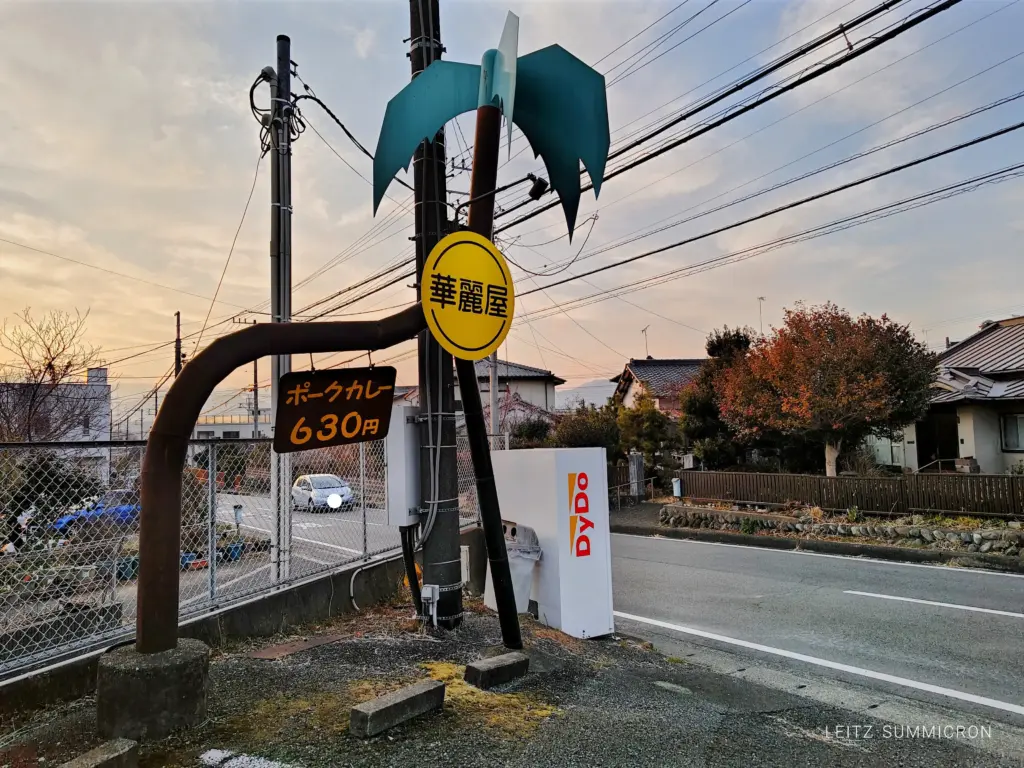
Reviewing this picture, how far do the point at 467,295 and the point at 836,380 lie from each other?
1192 cm

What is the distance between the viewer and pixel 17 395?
10258mm

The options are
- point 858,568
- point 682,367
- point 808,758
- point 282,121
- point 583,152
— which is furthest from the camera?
point 682,367

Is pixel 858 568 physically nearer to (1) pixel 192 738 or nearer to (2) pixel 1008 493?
(2) pixel 1008 493

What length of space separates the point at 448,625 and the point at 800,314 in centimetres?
1292

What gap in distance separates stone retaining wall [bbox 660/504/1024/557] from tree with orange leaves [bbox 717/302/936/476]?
2442mm

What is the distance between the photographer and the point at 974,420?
16.4 metres

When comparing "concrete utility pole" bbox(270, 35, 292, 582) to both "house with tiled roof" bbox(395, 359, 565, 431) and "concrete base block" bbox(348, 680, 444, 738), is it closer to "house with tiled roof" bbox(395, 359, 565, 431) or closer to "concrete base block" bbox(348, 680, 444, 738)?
"concrete base block" bbox(348, 680, 444, 738)

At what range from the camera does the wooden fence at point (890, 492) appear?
1147 cm

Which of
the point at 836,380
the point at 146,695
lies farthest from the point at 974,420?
the point at 146,695

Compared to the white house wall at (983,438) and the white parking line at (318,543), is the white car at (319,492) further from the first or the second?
the white house wall at (983,438)

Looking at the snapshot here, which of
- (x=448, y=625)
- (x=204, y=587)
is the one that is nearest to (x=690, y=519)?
(x=448, y=625)

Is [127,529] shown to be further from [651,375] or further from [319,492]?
[651,375]

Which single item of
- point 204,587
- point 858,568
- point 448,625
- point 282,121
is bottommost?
point 858,568

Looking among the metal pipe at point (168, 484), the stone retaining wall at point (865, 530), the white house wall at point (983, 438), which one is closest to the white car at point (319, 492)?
the metal pipe at point (168, 484)
